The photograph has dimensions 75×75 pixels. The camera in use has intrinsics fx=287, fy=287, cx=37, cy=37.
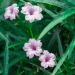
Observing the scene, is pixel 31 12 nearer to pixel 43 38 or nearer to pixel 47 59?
pixel 43 38

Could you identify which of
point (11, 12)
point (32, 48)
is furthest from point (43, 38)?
point (11, 12)

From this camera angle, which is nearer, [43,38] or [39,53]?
[39,53]

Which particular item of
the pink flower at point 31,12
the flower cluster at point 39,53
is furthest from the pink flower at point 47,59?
the pink flower at point 31,12

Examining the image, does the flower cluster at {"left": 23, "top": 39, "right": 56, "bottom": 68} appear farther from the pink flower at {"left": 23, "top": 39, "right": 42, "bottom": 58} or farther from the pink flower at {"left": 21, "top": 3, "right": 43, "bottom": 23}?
the pink flower at {"left": 21, "top": 3, "right": 43, "bottom": 23}

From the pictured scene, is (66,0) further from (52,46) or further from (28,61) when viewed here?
(28,61)

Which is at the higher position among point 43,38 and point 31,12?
point 31,12

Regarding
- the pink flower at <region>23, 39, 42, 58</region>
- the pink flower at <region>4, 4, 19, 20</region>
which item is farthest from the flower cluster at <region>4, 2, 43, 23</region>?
the pink flower at <region>23, 39, 42, 58</region>

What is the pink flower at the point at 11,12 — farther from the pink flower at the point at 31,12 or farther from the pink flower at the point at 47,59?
the pink flower at the point at 47,59
